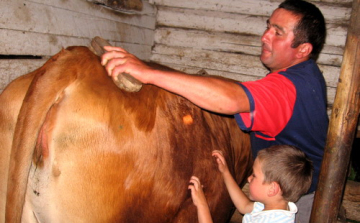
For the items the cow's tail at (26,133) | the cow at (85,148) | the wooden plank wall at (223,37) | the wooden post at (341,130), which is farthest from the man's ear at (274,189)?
the wooden plank wall at (223,37)

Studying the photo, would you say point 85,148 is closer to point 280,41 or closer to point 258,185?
point 258,185

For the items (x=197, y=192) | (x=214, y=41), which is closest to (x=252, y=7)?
(x=214, y=41)

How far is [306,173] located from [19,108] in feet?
5.29

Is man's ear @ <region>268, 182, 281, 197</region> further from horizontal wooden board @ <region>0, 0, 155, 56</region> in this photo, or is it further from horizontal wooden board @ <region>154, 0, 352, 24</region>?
horizontal wooden board @ <region>154, 0, 352, 24</region>

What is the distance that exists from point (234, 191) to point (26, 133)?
138cm

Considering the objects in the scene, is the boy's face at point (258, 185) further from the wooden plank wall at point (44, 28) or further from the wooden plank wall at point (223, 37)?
the wooden plank wall at point (223, 37)

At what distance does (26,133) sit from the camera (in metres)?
1.59

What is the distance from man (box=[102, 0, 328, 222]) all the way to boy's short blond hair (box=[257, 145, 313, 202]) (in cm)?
19

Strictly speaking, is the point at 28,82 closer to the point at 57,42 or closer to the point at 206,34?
the point at 57,42

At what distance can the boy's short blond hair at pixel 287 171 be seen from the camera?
184cm

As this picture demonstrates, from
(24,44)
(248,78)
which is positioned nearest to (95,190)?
(24,44)

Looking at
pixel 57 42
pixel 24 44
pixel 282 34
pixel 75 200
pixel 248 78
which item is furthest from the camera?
pixel 248 78

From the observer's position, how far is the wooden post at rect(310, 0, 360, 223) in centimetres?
180

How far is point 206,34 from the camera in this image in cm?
459
